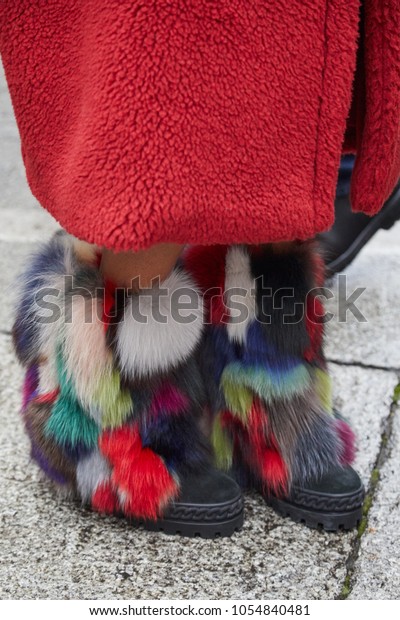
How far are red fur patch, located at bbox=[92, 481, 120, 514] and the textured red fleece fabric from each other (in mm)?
411

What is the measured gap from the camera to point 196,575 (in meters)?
1.03

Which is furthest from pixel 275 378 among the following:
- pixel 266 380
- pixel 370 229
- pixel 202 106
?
pixel 370 229

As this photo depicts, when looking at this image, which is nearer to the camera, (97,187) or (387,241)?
(97,187)

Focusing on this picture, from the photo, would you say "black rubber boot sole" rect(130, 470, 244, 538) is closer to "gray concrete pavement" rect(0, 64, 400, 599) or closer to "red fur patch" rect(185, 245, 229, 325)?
"gray concrete pavement" rect(0, 64, 400, 599)

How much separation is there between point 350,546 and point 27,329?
1.81ft

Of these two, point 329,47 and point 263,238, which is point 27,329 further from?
point 329,47

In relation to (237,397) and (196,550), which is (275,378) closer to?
(237,397)

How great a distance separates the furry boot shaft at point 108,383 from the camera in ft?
3.44

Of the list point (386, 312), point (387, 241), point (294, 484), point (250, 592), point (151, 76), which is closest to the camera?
point (151, 76)

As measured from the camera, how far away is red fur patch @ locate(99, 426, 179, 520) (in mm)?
1085

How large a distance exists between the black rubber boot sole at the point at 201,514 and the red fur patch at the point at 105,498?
4 centimetres

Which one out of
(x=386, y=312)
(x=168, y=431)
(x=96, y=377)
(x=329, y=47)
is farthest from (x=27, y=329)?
(x=386, y=312)

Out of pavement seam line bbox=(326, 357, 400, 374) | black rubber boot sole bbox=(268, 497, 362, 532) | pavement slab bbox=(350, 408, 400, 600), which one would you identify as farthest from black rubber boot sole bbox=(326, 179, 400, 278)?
black rubber boot sole bbox=(268, 497, 362, 532)

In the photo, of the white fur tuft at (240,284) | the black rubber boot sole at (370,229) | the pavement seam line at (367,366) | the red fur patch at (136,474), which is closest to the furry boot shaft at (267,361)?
the white fur tuft at (240,284)
